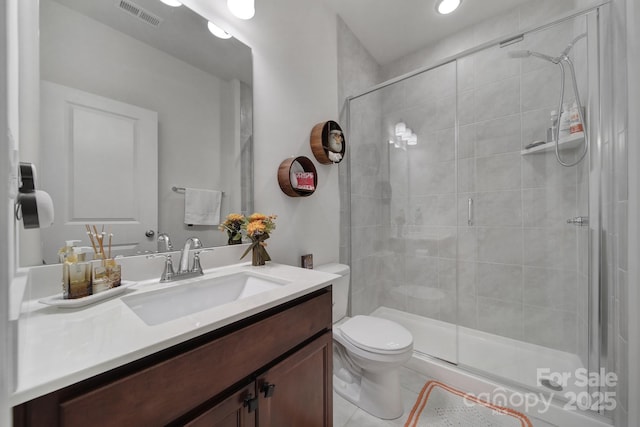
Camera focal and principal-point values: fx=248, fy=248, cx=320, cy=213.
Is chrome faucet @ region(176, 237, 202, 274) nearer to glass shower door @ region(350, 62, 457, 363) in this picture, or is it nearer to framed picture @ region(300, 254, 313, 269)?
framed picture @ region(300, 254, 313, 269)

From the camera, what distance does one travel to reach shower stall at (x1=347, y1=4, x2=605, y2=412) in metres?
1.47

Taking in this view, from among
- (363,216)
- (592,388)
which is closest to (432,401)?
(592,388)

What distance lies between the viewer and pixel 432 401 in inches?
56.4

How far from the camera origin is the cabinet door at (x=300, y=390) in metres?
0.75

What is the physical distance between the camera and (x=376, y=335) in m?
1.37

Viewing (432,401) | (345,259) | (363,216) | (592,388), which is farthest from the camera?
(363,216)

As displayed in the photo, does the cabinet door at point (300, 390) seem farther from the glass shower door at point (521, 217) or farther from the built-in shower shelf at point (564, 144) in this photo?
the built-in shower shelf at point (564, 144)

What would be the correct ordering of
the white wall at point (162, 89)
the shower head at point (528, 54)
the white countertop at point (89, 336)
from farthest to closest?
the shower head at point (528, 54), the white wall at point (162, 89), the white countertop at point (89, 336)

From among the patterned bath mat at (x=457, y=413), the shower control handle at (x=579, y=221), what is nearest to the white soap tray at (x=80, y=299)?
the patterned bath mat at (x=457, y=413)

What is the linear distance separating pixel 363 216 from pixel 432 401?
136 centimetres

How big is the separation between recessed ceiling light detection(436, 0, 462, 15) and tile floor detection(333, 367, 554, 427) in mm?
2666

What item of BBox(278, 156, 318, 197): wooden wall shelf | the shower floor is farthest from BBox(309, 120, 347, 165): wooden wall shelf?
the shower floor

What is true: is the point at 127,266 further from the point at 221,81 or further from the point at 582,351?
the point at 582,351

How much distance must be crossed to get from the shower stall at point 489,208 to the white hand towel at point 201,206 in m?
1.23
